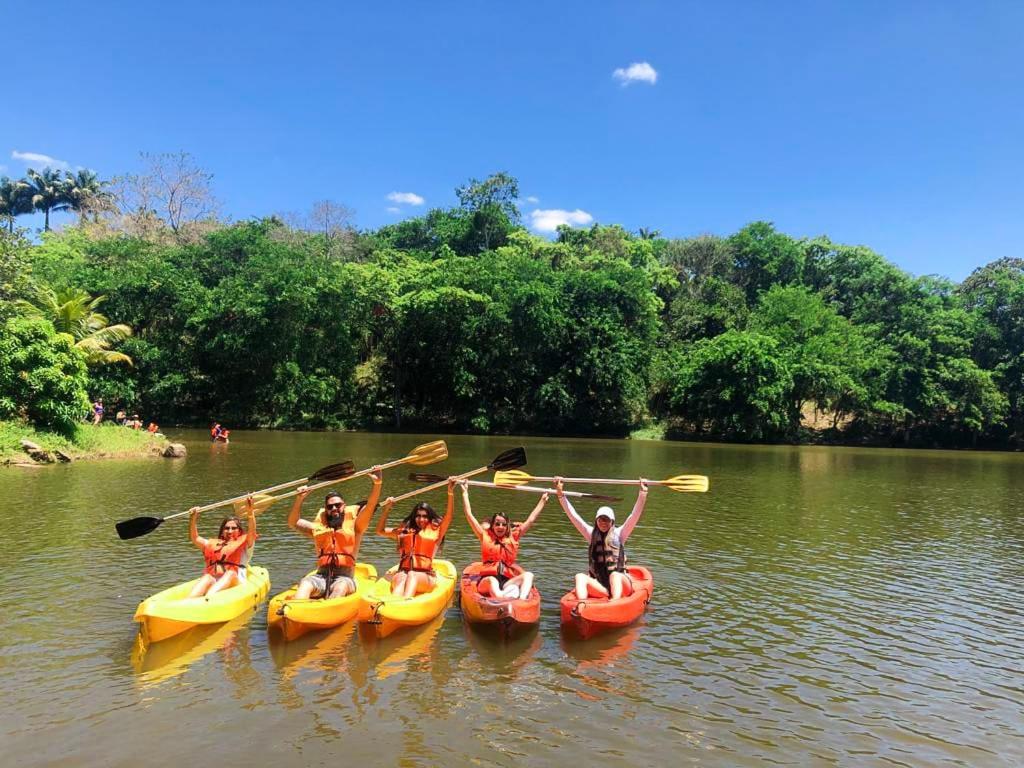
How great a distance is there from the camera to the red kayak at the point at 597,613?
777 centimetres

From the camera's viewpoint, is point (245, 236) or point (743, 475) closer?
point (743, 475)

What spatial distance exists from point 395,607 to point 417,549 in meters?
1.04

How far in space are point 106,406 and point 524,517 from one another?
3501 cm

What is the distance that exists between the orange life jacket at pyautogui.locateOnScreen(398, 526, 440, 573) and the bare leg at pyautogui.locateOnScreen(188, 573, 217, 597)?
2.24 meters

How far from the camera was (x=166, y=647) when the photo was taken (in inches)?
290

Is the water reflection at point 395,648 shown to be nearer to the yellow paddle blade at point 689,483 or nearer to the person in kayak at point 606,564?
the person in kayak at point 606,564

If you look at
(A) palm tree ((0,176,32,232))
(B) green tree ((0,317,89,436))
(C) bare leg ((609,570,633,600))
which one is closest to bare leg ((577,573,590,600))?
(C) bare leg ((609,570,633,600))

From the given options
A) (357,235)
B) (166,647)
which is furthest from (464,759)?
(357,235)

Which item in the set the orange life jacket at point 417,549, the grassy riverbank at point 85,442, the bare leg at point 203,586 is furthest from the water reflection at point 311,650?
the grassy riverbank at point 85,442

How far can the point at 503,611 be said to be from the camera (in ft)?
24.9

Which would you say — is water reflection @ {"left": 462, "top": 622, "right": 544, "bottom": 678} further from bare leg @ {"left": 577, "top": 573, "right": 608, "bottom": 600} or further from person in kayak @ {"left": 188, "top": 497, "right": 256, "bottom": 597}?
person in kayak @ {"left": 188, "top": 497, "right": 256, "bottom": 597}

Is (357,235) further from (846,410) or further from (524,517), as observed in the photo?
(524,517)

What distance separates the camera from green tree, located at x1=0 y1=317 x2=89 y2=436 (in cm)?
1983

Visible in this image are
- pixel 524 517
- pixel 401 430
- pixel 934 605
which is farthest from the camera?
pixel 401 430
